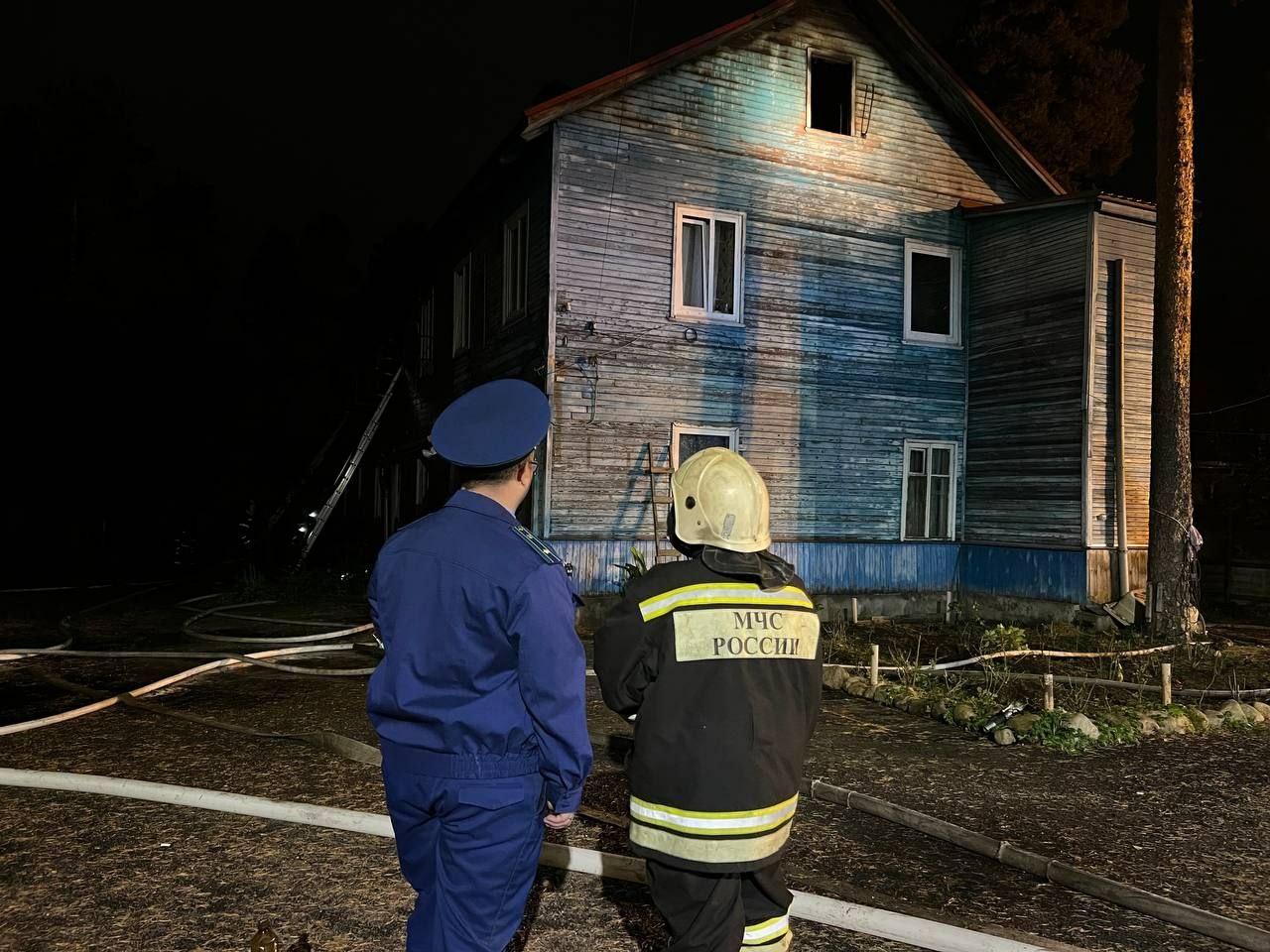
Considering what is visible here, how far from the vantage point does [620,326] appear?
1455 centimetres

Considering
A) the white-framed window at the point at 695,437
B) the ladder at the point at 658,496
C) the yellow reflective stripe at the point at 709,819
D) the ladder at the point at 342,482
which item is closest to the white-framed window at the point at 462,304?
the ladder at the point at 342,482

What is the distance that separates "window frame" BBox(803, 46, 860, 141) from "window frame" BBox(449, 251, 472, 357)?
6997 millimetres

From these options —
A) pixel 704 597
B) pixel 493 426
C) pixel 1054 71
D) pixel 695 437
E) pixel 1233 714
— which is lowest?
pixel 1233 714

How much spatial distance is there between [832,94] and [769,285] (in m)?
3.90

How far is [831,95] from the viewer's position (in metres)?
16.7

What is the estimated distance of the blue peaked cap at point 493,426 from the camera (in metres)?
2.83

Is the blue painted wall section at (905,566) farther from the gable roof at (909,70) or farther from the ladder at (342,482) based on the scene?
the ladder at (342,482)

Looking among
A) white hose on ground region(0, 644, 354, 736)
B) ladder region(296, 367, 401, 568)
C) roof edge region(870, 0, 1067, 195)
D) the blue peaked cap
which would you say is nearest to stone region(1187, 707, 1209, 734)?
the blue peaked cap

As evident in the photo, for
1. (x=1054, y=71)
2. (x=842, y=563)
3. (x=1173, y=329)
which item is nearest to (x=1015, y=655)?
(x=842, y=563)

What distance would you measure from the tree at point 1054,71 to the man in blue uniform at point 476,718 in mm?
29111

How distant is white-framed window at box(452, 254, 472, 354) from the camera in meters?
18.9

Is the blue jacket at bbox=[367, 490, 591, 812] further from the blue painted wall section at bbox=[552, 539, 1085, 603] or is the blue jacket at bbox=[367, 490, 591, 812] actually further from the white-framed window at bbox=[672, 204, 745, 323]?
the white-framed window at bbox=[672, 204, 745, 323]

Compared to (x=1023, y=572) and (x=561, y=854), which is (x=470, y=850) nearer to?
(x=561, y=854)

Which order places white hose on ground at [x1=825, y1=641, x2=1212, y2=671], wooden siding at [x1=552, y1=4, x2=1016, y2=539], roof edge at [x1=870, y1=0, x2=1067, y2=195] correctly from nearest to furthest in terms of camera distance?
white hose on ground at [x1=825, y1=641, x2=1212, y2=671] < wooden siding at [x1=552, y1=4, x2=1016, y2=539] < roof edge at [x1=870, y1=0, x2=1067, y2=195]
